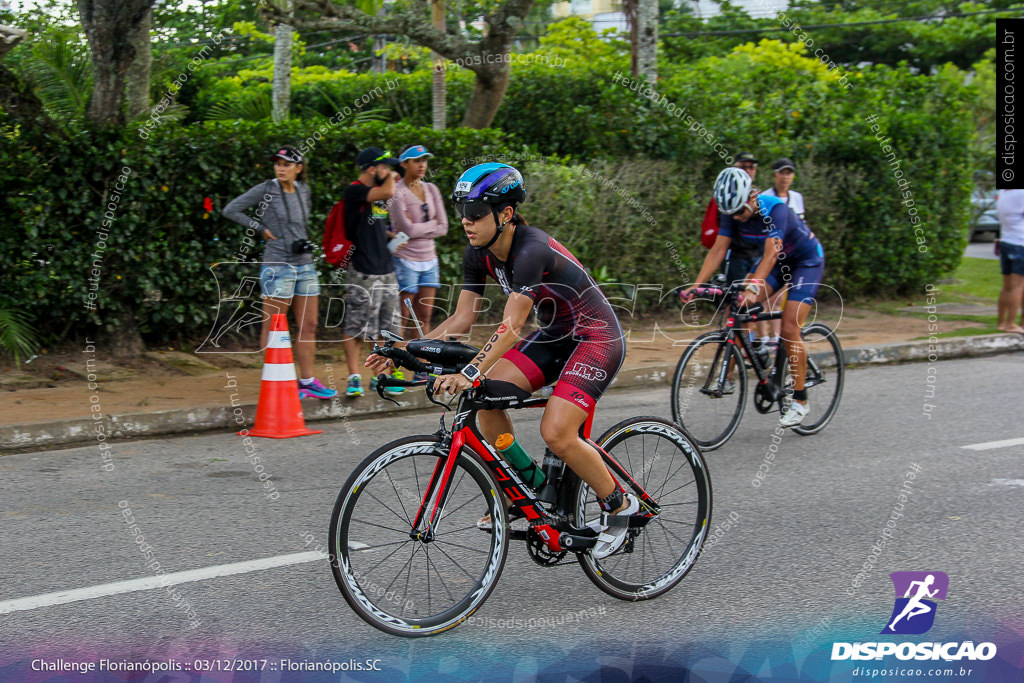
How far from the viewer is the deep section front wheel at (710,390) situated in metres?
7.24

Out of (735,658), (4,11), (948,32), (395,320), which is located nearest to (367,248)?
(395,320)

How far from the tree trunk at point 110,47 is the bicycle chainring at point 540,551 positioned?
6752 mm

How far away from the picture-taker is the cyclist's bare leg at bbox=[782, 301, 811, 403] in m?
7.53

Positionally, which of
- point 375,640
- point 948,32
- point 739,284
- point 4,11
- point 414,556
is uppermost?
point 948,32

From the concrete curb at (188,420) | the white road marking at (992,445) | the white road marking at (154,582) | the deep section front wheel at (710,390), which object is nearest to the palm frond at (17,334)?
the concrete curb at (188,420)

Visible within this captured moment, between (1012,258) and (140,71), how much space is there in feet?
32.4

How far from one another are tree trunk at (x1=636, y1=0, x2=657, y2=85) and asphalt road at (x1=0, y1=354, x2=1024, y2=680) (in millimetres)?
8361

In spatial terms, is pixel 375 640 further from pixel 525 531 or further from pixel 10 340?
pixel 10 340

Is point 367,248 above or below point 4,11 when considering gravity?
below

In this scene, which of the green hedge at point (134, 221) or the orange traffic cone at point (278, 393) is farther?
the green hedge at point (134, 221)

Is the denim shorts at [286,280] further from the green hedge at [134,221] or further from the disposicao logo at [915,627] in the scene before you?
the disposicao logo at [915,627]

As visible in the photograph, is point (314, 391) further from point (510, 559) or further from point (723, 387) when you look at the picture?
point (510, 559)

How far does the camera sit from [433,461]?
395cm

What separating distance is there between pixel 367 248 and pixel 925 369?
627 centimetres
